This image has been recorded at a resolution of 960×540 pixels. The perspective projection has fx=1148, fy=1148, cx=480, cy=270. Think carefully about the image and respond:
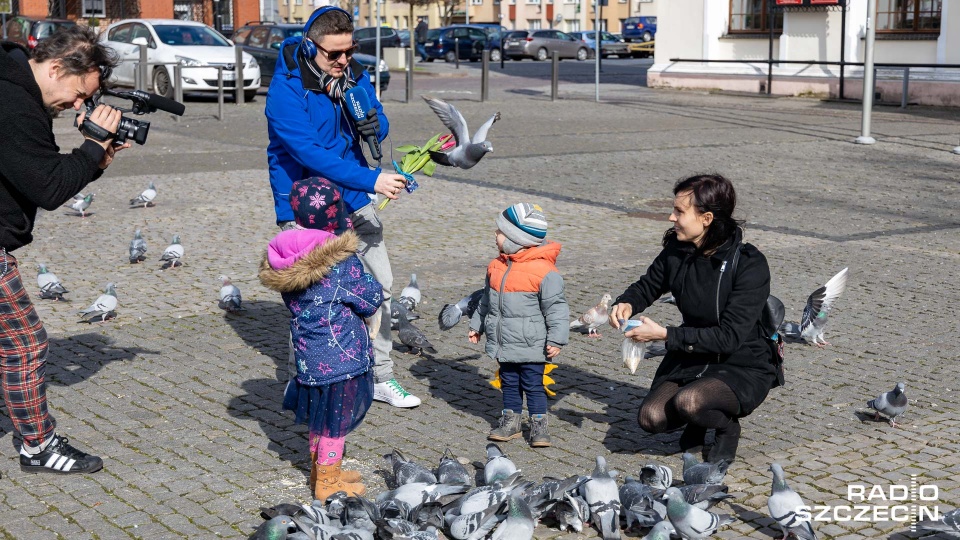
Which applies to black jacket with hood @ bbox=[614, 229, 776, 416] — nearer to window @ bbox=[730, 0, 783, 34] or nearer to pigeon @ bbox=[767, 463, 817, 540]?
pigeon @ bbox=[767, 463, 817, 540]

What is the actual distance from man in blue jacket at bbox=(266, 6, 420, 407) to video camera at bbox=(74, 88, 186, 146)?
51 centimetres

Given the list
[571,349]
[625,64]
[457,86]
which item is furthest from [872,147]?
[625,64]

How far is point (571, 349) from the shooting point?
7.14 metres

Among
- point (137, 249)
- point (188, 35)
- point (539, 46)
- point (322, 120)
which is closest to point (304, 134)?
point (322, 120)

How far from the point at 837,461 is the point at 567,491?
1527 mm

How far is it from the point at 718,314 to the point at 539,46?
46.1 m

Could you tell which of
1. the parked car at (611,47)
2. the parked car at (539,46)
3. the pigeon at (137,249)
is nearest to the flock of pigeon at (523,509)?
the pigeon at (137,249)

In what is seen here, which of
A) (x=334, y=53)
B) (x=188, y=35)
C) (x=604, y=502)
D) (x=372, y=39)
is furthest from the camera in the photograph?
A: (x=372, y=39)

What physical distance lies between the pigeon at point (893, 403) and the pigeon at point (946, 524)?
4.52 feet

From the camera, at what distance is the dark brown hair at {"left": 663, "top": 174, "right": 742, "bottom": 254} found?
509cm

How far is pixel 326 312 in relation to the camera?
182 inches

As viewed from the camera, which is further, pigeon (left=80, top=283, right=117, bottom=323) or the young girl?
pigeon (left=80, top=283, right=117, bottom=323)

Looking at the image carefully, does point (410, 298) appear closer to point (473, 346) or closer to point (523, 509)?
point (473, 346)

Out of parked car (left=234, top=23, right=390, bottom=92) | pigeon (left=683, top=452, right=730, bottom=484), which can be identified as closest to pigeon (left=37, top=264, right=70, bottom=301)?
pigeon (left=683, top=452, right=730, bottom=484)
